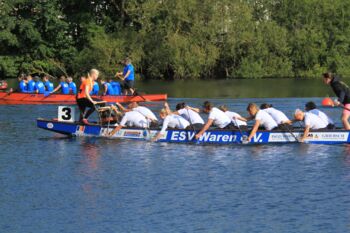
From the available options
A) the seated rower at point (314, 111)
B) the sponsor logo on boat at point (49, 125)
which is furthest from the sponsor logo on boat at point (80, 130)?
the seated rower at point (314, 111)

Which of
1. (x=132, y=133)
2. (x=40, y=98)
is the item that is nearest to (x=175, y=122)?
(x=132, y=133)

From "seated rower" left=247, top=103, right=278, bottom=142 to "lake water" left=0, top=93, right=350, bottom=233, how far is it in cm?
64

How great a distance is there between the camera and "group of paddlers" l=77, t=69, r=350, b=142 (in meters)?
28.1

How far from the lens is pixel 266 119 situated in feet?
92.9

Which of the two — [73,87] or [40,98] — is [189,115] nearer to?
[40,98]

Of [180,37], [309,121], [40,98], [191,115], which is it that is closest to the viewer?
[309,121]

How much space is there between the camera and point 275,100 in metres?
47.2

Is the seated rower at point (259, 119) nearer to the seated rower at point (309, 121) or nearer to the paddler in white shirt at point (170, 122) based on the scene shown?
the seated rower at point (309, 121)

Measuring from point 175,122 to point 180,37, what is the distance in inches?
1580

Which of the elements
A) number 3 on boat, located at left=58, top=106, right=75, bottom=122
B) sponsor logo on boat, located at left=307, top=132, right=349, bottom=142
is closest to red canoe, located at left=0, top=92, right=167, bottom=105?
number 3 on boat, located at left=58, top=106, right=75, bottom=122

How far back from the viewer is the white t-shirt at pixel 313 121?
28.0m

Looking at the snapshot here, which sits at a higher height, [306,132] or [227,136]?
[306,132]

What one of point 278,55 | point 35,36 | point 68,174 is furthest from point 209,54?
point 68,174

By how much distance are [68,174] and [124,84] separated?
19403 millimetres
